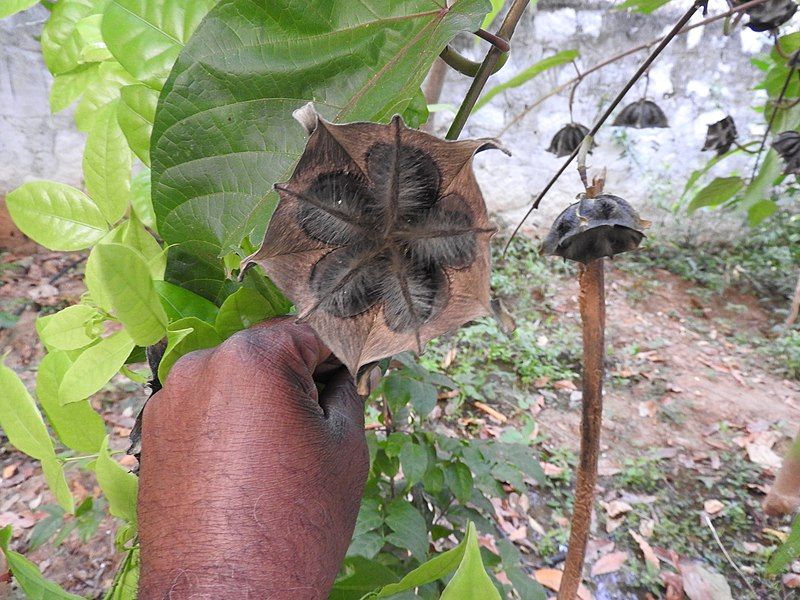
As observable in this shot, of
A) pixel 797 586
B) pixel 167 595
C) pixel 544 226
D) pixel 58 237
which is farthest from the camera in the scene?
pixel 544 226

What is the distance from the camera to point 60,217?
16.1 inches

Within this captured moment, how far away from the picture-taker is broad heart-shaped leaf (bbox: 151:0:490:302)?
1.07 feet

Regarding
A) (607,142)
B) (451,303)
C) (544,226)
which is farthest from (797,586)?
(607,142)

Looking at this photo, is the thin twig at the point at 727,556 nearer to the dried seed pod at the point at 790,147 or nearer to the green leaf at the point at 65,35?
the dried seed pod at the point at 790,147

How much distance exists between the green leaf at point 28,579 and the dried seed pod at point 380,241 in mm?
193

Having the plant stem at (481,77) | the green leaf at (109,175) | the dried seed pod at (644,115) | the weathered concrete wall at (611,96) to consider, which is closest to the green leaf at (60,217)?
the green leaf at (109,175)

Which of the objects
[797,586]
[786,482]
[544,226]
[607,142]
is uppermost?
[607,142]

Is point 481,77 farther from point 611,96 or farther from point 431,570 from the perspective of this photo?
point 611,96

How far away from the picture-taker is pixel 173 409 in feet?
0.97

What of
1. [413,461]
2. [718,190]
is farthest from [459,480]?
[718,190]

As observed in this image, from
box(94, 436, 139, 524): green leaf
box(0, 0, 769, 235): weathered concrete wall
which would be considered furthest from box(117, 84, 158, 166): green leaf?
box(0, 0, 769, 235): weathered concrete wall

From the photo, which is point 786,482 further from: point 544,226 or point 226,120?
point 544,226

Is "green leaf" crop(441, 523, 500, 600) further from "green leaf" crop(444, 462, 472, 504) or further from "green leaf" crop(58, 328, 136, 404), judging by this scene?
"green leaf" crop(444, 462, 472, 504)

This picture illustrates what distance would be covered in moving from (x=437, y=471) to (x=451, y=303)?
55cm
